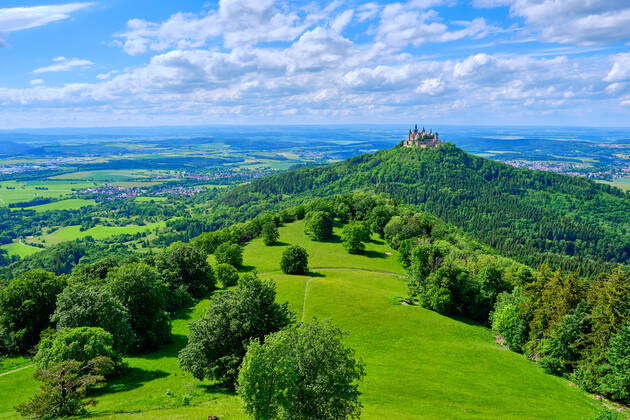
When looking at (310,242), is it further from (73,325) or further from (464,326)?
(73,325)

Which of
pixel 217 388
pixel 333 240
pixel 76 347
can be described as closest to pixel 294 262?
pixel 333 240

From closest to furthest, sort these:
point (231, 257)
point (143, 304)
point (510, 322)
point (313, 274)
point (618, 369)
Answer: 1. point (618, 369)
2. point (143, 304)
3. point (510, 322)
4. point (313, 274)
5. point (231, 257)

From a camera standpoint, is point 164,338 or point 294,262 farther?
point 294,262

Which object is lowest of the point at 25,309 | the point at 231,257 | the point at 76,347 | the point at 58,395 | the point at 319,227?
the point at 231,257

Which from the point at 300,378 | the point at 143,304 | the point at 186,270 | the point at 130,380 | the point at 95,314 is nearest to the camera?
the point at 300,378

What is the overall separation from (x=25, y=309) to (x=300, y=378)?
53213mm

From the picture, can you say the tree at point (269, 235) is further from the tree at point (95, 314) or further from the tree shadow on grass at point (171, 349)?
the tree at point (95, 314)

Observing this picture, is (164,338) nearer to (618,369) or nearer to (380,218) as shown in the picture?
(618,369)

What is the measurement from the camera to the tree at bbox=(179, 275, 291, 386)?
41.5 meters

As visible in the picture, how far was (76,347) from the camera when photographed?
139ft

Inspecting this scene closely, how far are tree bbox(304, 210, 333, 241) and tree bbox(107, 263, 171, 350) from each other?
78.5 m

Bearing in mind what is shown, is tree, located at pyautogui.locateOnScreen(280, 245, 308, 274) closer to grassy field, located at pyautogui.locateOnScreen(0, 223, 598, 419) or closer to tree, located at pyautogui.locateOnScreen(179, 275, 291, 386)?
grassy field, located at pyautogui.locateOnScreen(0, 223, 598, 419)

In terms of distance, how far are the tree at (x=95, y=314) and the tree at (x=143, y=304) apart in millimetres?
5620

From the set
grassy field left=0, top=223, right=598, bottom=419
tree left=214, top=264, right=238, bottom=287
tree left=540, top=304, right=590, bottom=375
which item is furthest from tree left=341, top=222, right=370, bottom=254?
tree left=540, top=304, right=590, bottom=375
